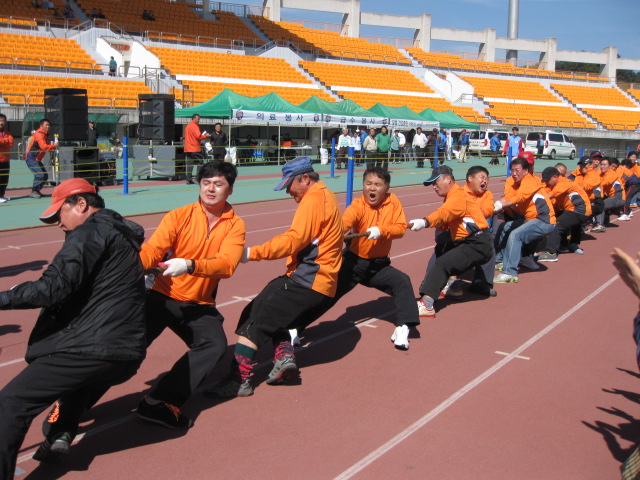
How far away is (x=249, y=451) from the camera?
13.6 ft

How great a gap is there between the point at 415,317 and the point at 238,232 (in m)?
2.22

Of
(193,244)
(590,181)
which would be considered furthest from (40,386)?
(590,181)

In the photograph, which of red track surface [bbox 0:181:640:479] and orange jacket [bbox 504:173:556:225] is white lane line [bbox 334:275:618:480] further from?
orange jacket [bbox 504:173:556:225]

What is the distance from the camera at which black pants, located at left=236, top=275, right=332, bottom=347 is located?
502cm

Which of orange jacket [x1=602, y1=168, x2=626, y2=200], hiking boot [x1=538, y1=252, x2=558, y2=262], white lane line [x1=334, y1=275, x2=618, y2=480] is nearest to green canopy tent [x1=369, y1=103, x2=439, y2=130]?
orange jacket [x1=602, y1=168, x2=626, y2=200]

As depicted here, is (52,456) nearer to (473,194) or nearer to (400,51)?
(473,194)

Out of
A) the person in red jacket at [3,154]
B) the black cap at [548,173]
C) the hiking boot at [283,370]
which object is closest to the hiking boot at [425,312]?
the hiking boot at [283,370]

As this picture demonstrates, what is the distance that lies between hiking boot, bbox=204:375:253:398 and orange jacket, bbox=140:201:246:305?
0.71 meters

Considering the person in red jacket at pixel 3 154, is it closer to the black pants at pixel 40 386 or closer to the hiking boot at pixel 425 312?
the hiking boot at pixel 425 312

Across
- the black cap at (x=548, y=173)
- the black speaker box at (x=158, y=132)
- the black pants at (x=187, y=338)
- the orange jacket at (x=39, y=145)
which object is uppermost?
the black speaker box at (x=158, y=132)

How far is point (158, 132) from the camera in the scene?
2094 cm

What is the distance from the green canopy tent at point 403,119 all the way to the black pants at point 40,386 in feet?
84.1

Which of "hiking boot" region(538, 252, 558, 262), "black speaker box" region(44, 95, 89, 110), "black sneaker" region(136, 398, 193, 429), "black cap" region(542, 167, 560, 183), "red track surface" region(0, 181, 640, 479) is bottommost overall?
"red track surface" region(0, 181, 640, 479)

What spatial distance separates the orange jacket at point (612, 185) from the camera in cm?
1378
